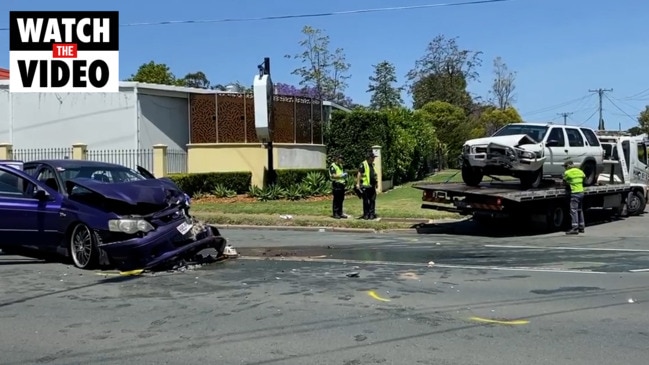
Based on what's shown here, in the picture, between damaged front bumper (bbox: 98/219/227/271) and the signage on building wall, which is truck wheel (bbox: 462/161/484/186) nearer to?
damaged front bumper (bbox: 98/219/227/271)

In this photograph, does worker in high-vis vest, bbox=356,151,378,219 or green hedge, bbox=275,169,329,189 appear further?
green hedge, bbox=275,169,329,189

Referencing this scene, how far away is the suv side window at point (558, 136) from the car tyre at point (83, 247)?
11343 millimetres

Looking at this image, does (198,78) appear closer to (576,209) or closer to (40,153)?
(40,153)

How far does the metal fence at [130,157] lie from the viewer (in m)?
27.5

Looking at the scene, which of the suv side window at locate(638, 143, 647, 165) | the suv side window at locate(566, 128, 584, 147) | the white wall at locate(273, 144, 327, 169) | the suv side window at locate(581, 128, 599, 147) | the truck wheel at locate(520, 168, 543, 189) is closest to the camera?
the truck wheel at locate(520, 168, 543, 189)

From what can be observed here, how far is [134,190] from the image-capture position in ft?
31.0

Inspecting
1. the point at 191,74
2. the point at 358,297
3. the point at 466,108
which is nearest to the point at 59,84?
the point at 358,297

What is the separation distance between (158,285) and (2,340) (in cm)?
271

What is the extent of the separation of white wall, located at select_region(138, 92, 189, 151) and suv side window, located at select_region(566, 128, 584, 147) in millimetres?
17587

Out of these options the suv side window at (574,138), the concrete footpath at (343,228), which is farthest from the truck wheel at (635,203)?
the concrete footpath at (343,228)

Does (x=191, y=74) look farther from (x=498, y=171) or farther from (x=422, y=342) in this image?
(x=422, y=342)

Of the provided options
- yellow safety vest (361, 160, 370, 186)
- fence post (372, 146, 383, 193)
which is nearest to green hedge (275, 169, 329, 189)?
fence post (372, 146, 383, 193)

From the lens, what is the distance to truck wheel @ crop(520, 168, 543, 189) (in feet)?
51.3

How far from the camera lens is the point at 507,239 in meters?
14.9
